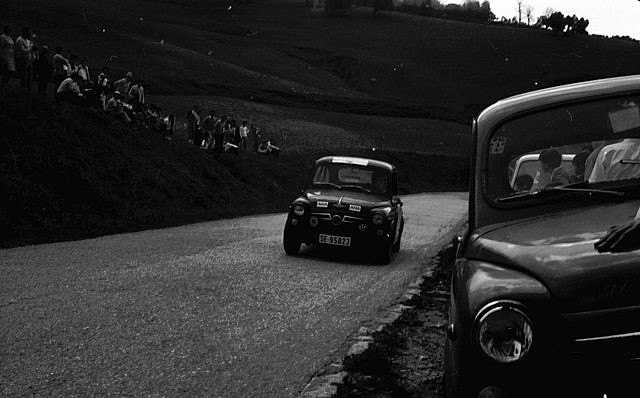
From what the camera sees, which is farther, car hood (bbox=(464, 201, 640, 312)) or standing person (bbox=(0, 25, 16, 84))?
standing person (bbox=(0, 25, 16, 84))

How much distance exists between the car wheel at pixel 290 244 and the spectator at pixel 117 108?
13.9 metres

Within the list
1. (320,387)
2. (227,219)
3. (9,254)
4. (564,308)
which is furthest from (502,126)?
(227,219)

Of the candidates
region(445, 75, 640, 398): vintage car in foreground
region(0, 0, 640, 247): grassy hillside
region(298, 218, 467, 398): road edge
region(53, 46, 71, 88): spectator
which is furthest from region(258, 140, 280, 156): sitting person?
region(445, 75, 640, 398): vintage car in foreground

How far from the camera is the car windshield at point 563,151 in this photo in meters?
4.47

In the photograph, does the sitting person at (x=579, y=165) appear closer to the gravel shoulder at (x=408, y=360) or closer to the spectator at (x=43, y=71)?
the gravel shoulder at (x=408, y=360)

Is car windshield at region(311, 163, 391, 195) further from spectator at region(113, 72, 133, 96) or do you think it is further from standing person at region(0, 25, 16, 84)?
spectator at region(113, 72, 133, 96)

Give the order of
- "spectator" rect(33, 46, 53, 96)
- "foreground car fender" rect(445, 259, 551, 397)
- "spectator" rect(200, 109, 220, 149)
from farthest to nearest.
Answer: "spectator" rect(200, 109, 220, 149)
"spectator" rect(33, 46, 53, 96)
"foreground car fender" rect(445, 259, 551, 397)

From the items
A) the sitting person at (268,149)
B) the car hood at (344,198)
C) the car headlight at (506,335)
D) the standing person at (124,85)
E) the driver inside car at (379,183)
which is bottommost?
the sitting person at (268,149)

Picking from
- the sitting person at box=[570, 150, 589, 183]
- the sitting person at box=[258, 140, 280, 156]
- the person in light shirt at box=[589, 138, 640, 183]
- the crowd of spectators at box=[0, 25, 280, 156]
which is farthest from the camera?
the sitting person at box=[258, 140, 280, 156]

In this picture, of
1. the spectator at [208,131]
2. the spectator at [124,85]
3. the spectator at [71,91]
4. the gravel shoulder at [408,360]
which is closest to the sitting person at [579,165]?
the gravel shoulder at [408,360]

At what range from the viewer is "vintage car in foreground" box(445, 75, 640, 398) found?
3178 millimetres

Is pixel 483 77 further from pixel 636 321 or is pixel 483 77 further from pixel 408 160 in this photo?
pixel 636 321

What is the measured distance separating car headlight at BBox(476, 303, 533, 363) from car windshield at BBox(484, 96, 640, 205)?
122 cm

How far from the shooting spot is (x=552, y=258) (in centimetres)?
352
